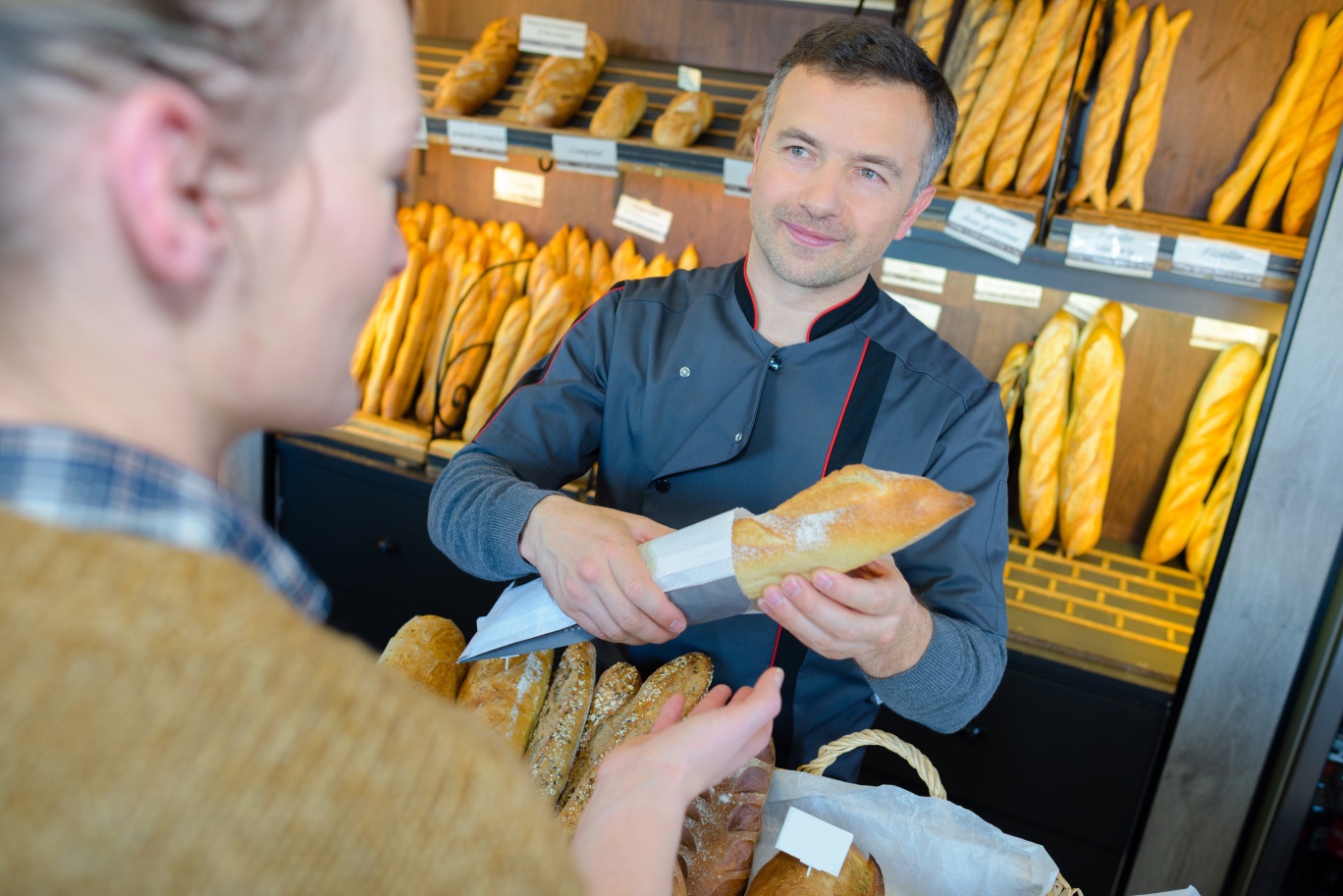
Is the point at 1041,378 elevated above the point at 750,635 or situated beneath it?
elevated above

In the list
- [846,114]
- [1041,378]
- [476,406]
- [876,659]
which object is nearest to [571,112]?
[476,406]

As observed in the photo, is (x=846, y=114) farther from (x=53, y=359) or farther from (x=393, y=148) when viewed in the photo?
(x=53, y=359)

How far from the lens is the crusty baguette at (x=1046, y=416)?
208 cm

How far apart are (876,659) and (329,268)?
91cm

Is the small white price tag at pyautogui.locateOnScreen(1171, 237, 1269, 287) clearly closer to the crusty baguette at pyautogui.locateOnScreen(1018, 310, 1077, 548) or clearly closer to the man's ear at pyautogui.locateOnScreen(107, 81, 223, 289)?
the crusty baguette at pyautogui.locateOnScreen(1018, 310, 1077, 548)

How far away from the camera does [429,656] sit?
110cm

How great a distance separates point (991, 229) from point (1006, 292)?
53 centimetres

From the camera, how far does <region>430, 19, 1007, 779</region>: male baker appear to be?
4.11ft

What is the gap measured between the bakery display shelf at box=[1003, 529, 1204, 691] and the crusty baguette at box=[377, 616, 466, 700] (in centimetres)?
111

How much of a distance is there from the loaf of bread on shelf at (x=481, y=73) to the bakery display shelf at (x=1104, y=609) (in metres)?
1.86

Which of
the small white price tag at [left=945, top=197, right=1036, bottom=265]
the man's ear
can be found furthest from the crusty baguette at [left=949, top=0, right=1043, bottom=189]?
the man's ear

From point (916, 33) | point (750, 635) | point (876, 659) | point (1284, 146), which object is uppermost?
point (916, 33)

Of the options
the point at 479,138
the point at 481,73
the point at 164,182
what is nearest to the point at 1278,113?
the point at 479,138

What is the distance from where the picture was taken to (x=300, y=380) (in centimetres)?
42
